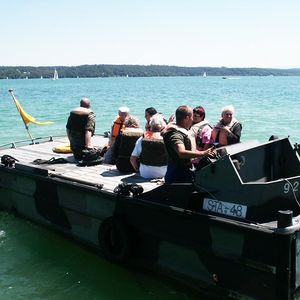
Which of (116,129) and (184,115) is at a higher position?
(184,115)

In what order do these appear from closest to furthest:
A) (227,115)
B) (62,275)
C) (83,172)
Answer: (62,275) < (227,115) < (83,172)

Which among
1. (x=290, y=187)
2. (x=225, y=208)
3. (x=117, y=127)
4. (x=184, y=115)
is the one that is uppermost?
Answer: (x=184, y=115)

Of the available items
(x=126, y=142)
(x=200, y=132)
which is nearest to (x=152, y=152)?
(x=126, y=142)

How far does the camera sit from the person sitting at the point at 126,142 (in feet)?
23.7

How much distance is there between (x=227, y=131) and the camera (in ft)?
21.8

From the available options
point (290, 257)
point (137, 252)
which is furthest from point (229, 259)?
point (137, 252)

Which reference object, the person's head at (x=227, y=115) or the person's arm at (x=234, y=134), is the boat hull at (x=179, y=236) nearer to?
the person's arm at (x=234, y=134)

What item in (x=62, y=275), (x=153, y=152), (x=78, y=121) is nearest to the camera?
(x=62, y=275)

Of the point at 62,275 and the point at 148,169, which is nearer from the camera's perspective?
the point at 62,275

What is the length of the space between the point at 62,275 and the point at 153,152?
81.0 inches

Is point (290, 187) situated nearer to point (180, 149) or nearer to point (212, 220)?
point (212, 220)

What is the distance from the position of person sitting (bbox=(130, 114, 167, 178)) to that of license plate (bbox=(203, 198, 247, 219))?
150 centimetres

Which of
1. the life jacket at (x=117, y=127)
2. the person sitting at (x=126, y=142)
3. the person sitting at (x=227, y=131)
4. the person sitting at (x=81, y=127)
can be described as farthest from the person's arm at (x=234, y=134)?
the person sitting at (x=81, y=127)

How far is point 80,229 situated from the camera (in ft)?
22.5
